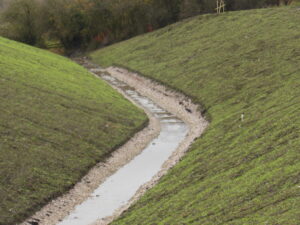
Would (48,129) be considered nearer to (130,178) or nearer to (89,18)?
(130,178)

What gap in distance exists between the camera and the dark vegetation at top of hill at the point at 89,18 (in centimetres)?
11944

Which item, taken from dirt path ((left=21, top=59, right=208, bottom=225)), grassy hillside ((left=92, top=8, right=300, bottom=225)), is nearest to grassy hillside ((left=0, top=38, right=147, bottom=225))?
dirt path ((left=21, top=59, right=208, bottom=225))

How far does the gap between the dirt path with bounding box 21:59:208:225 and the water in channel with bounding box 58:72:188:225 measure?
1.91ft

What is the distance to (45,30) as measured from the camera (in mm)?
125688

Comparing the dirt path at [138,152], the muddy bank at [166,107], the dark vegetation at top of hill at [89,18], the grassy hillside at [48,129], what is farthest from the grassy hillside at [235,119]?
the dark vegetation at top of hill at [89,18]

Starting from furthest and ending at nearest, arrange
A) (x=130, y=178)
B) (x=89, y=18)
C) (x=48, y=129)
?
1. (x=89, y=18)
2. (x=48, y=129)
3. (x=130, y=178)

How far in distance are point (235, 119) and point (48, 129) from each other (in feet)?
59.1

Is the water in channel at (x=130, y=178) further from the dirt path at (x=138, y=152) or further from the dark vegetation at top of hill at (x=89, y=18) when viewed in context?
the dark vegetation at top of hill at (x=89, y=18)

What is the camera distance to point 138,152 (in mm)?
45688

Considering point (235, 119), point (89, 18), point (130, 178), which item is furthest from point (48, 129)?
point (89, 18)

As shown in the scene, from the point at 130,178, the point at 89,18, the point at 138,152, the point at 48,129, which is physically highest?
the point at 89,18

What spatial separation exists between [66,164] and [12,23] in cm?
8918

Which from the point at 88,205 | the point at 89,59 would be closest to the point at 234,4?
the point at 89,59

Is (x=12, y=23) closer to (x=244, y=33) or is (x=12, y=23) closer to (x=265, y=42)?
(x=244, y=33)
